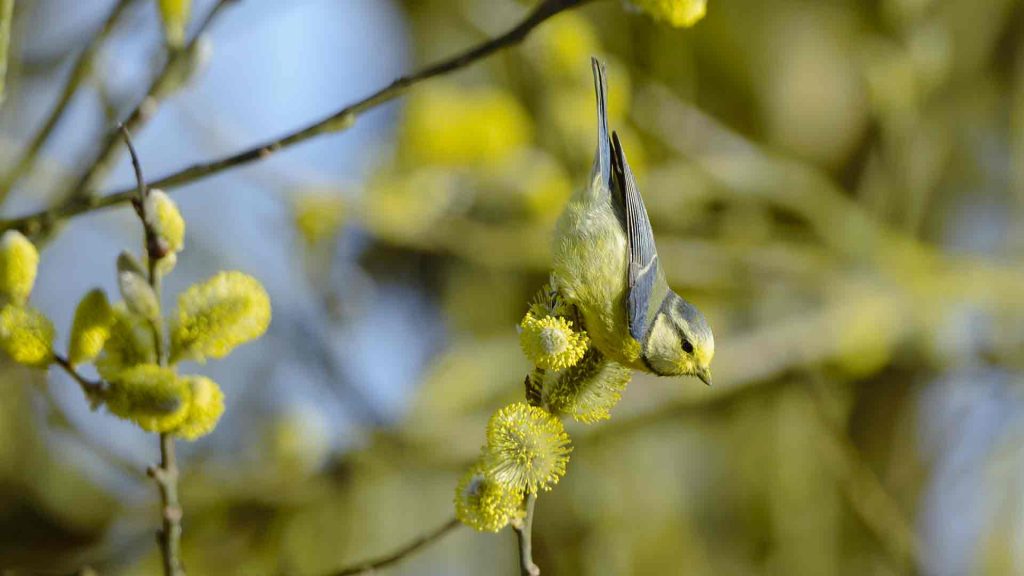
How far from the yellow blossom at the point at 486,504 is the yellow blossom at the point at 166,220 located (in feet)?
0.65

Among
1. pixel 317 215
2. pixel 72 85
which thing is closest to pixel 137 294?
pixel 72 85

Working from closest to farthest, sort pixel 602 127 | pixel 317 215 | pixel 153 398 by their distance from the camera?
pixel 153 398 < pixel 602 127 < pixel 317 215

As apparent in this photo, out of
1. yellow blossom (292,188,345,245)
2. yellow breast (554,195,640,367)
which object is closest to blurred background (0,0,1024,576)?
yellow blossom (292,188,345,245)

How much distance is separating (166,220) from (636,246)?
0.30 m

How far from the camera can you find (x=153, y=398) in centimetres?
44

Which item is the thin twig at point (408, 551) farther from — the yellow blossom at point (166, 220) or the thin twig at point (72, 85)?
the thin twig at point (72, 85)

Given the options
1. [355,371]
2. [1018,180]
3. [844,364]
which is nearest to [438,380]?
[355,371]

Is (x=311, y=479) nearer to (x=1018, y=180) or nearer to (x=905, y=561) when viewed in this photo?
(x=905, y=561)

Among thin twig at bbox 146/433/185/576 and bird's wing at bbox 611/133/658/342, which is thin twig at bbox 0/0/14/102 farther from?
bird's wing at bbox 611/133/658/342

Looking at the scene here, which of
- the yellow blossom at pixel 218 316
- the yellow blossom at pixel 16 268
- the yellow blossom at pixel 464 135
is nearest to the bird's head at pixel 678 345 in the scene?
the yellow blossom at pixel 218 316

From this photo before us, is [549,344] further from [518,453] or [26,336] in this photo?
[26,336]

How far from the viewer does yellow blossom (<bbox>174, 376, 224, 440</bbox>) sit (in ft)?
1.45

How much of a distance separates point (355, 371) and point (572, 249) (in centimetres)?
97

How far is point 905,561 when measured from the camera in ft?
4.44
